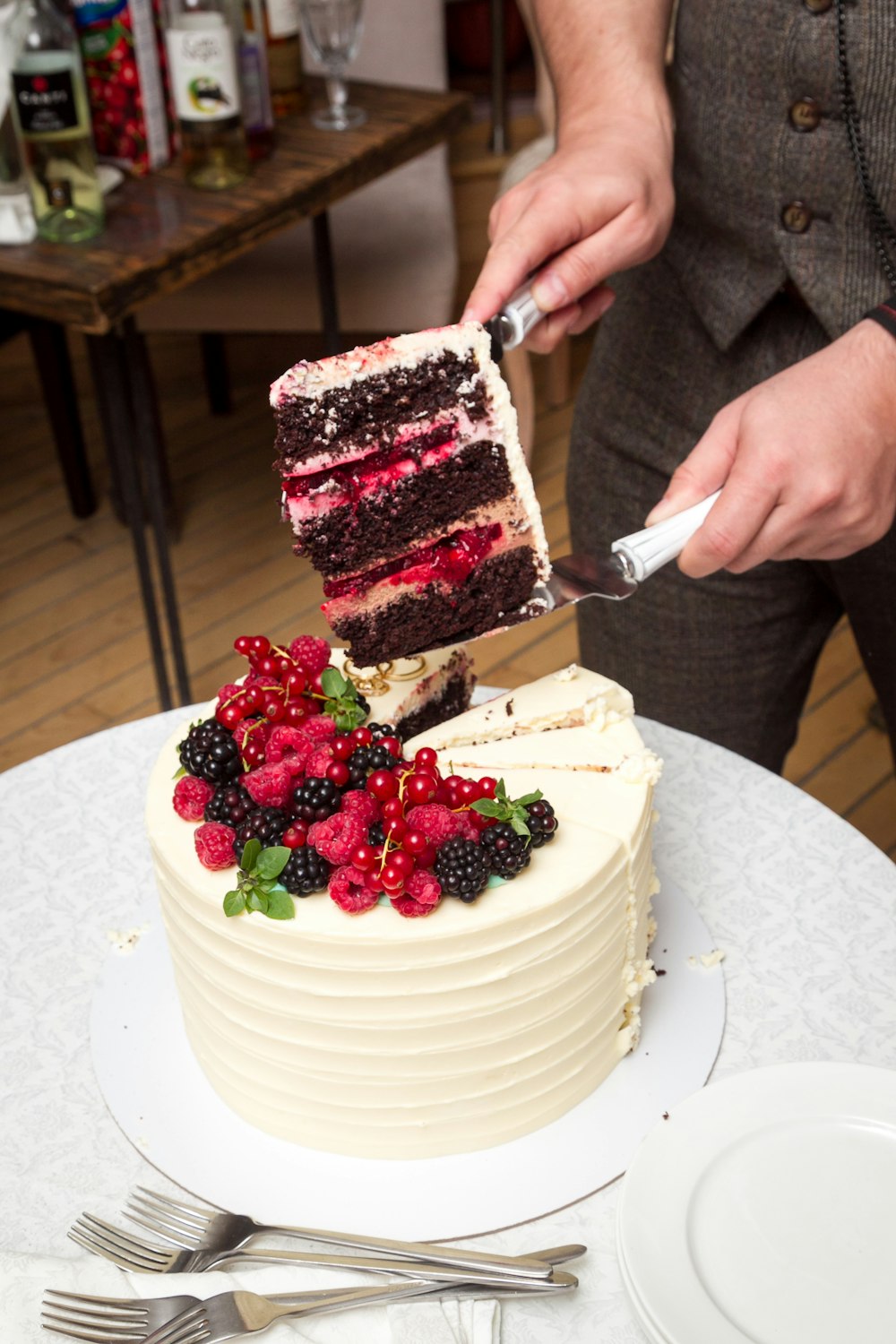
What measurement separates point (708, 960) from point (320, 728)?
1.53 feet

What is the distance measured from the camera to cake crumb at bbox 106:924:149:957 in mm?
1461

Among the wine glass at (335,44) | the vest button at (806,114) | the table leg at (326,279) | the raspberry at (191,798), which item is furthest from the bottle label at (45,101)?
the raspberry at (191,798)

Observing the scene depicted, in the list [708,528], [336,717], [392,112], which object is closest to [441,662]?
[336,717]

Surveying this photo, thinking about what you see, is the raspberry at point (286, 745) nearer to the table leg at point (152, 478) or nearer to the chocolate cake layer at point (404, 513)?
the chocolate cake layer at point (404, 513)

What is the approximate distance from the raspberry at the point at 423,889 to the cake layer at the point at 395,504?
0.33 metres

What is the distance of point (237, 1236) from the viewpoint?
1112 millimetres

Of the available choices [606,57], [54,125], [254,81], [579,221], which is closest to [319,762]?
[579,221]

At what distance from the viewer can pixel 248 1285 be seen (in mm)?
1054

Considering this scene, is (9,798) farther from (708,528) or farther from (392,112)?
(392,112)

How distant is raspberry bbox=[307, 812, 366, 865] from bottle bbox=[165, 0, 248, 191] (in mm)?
1937

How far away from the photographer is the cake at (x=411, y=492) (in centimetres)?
124

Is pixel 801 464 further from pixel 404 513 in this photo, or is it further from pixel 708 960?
pixel 708 960

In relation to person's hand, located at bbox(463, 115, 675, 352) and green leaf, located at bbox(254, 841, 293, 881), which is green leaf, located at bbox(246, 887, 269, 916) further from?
person's hand, located at bbox(463, 115, 675, 352)

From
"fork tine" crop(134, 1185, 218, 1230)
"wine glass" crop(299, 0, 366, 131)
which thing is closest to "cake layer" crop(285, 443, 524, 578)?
"fork tine" crop(134, 1185, 218, 1230)
